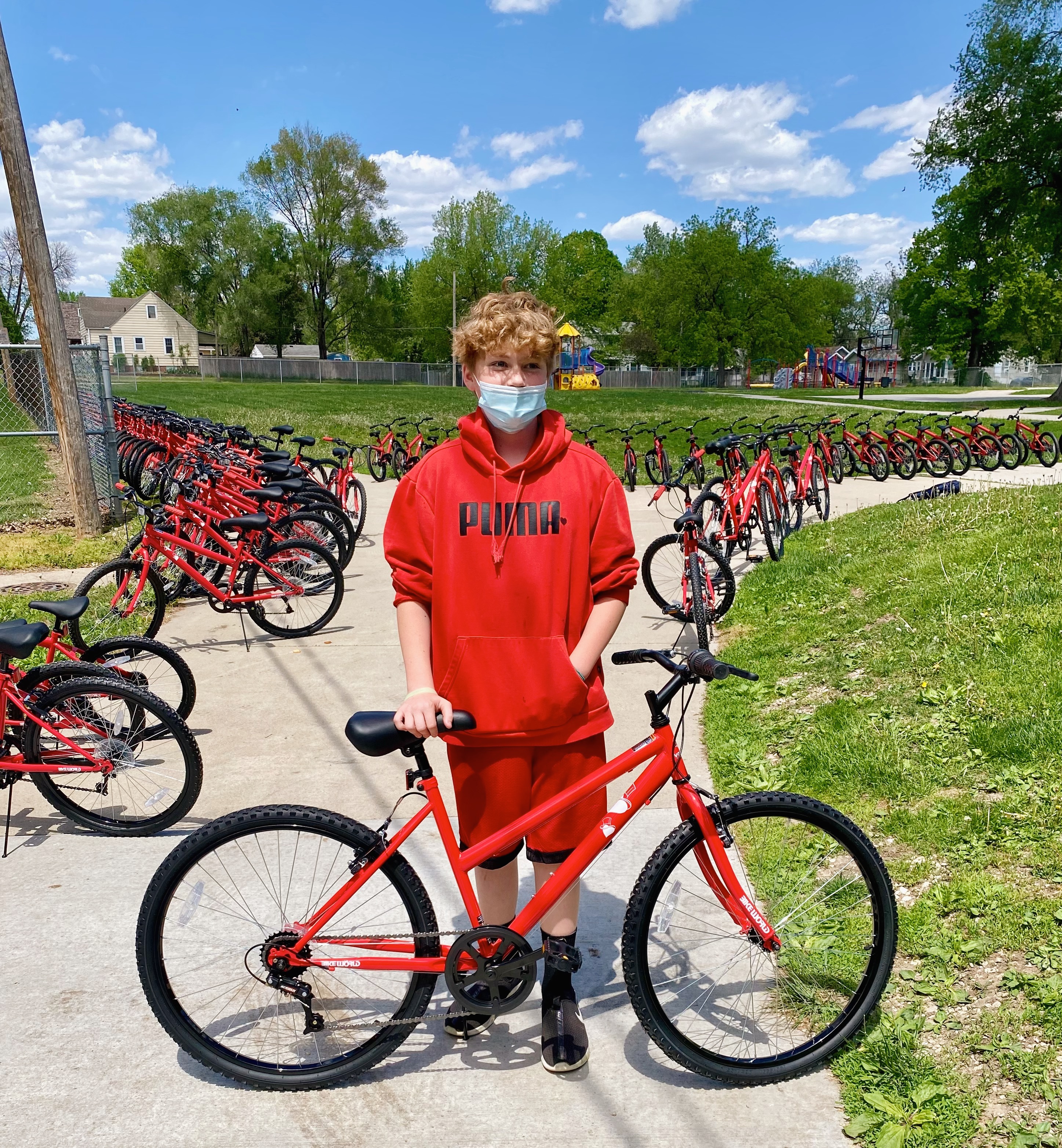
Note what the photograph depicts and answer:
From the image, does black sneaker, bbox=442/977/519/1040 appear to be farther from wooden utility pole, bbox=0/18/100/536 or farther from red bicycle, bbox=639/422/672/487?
red bicycle, bbox=639/422/672/487

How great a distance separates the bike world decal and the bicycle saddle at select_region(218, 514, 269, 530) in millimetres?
4671

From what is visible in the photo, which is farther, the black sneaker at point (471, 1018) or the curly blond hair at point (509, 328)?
the black sneaker at point (471, 1018)

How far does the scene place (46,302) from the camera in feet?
31.0

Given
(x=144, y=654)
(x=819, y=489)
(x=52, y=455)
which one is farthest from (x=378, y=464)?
(x=144, y=654)

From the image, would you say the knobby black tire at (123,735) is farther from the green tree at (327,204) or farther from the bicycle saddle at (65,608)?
the green tree at (327,204)

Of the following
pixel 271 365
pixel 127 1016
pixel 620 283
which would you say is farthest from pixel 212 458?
pixel 620 283

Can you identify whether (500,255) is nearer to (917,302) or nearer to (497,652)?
(917,302)

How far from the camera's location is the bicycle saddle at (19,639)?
142 inches

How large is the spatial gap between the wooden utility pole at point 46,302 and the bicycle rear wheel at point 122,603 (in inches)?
156

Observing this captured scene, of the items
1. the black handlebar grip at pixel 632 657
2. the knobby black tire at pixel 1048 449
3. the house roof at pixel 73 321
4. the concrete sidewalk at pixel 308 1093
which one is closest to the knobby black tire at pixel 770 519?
the concrete sidewalk at pixel 308 1093

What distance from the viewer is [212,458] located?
31.7 ft

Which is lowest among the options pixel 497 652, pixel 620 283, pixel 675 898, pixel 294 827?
pixel 675 898

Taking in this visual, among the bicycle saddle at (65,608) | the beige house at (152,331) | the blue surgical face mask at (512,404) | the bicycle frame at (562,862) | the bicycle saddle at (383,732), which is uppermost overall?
the beige house at (152,331)

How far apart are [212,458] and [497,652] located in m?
8.21
